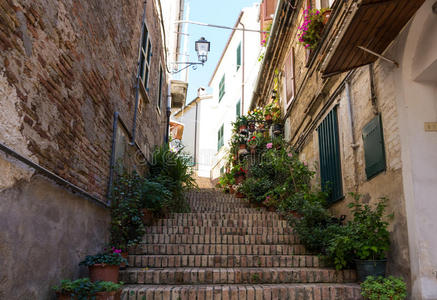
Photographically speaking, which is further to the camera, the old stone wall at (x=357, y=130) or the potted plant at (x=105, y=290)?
the old stone wall at (x=357, y=130)

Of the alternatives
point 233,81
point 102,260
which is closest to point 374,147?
point 102,260

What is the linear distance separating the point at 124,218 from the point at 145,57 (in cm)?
423

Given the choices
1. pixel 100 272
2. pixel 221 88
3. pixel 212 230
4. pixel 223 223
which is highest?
pixel 221 88

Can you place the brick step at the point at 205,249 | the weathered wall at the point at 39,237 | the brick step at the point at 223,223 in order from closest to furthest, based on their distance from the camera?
the weathered wall at the point at 39,237 < the brick step at the point at 205,249 < the brick step at the point at 223,223

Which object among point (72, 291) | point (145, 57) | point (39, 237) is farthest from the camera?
point (145, 57)

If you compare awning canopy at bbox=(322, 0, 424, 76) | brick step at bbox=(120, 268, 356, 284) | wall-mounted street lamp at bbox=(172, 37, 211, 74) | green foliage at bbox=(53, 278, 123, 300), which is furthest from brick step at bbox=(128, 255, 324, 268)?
wall-mounted street lamp at bbox=(172, 37, 211, 74)

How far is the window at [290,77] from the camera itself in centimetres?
1030

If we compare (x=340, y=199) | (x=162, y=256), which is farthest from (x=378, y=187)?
(x=162, y=256)

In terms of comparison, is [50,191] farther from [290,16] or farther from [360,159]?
[290,16]

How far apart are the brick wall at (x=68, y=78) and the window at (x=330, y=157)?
12.3 ft

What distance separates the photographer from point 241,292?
4645 mm

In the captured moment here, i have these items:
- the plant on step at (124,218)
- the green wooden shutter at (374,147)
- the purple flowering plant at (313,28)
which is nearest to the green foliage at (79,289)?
the plant on step at (124,218)

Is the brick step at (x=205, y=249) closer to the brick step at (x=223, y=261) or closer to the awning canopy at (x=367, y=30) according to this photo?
the brick step at (x=223, y=261)

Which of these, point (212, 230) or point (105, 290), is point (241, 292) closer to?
point (105, 290)
